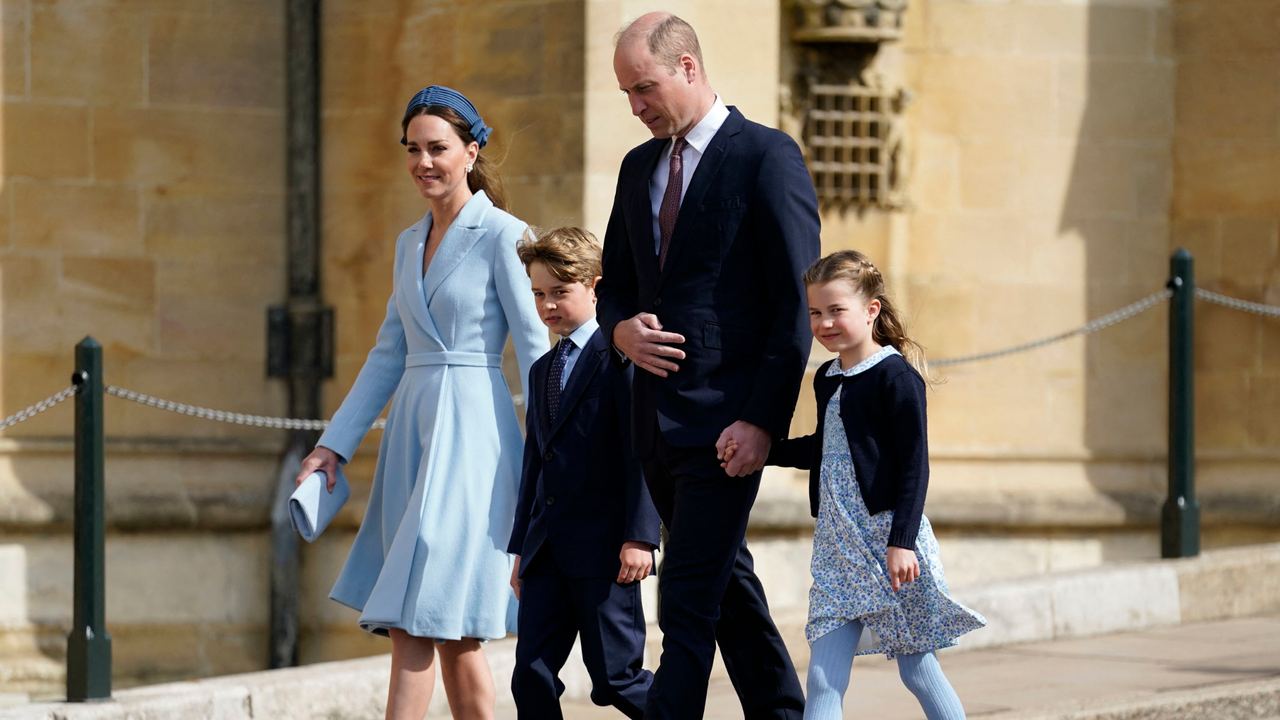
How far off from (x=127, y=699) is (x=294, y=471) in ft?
9.38

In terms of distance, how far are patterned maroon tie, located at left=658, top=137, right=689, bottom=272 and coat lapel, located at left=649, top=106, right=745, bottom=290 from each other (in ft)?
0.10

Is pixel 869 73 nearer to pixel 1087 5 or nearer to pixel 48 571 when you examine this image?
pixel 1087 5

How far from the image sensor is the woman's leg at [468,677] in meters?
4.18

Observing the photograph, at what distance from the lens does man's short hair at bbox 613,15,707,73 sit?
3.58 metres

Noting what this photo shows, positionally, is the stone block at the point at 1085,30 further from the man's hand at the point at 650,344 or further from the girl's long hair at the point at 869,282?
the man's hand at the point at 650,344

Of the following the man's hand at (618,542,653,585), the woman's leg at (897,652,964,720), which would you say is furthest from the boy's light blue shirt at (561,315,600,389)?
the woman's leg at (897,652,964,720)

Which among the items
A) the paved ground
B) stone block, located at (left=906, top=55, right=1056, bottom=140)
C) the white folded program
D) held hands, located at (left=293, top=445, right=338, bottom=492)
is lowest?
the paved ground

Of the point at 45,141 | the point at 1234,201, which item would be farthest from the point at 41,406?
the point at 1234,201

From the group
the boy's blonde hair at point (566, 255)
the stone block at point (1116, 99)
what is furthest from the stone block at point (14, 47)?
the stone block at point (1116, 99)

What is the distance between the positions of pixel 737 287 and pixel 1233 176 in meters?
5.09

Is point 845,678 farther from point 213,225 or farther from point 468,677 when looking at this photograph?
point 213,225

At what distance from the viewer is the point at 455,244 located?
166 inches

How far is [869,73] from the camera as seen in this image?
753 cm

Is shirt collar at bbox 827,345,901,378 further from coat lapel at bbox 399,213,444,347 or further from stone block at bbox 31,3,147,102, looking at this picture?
stone block at bbox 31,3,147,102
